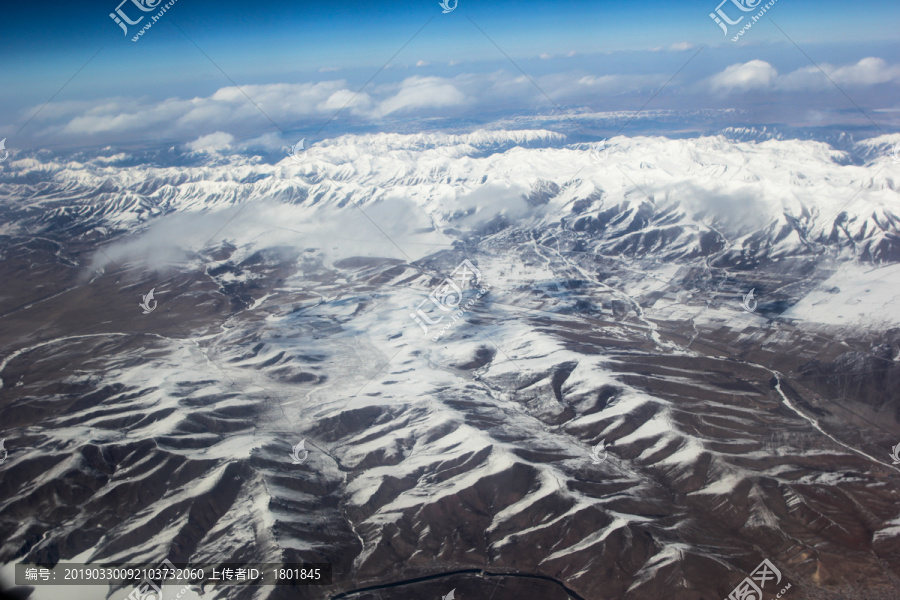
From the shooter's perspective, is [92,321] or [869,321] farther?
[92,321]

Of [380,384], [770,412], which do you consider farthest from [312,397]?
[770,412]

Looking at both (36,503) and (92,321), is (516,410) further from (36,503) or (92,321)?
(92,321)

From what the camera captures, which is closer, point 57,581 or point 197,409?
point 57,581

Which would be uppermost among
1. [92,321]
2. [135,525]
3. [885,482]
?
[92,321]

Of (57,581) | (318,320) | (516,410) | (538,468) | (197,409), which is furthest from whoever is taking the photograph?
(318,320)

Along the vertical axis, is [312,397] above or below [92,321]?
below

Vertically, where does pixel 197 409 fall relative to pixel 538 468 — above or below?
above

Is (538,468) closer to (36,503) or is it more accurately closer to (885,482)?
(885,482)

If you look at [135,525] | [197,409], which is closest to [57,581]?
[135,525]

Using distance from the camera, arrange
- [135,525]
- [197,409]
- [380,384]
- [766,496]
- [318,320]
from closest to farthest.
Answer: [135,525], [766,496], [197,409], [380,384], [318,320]
